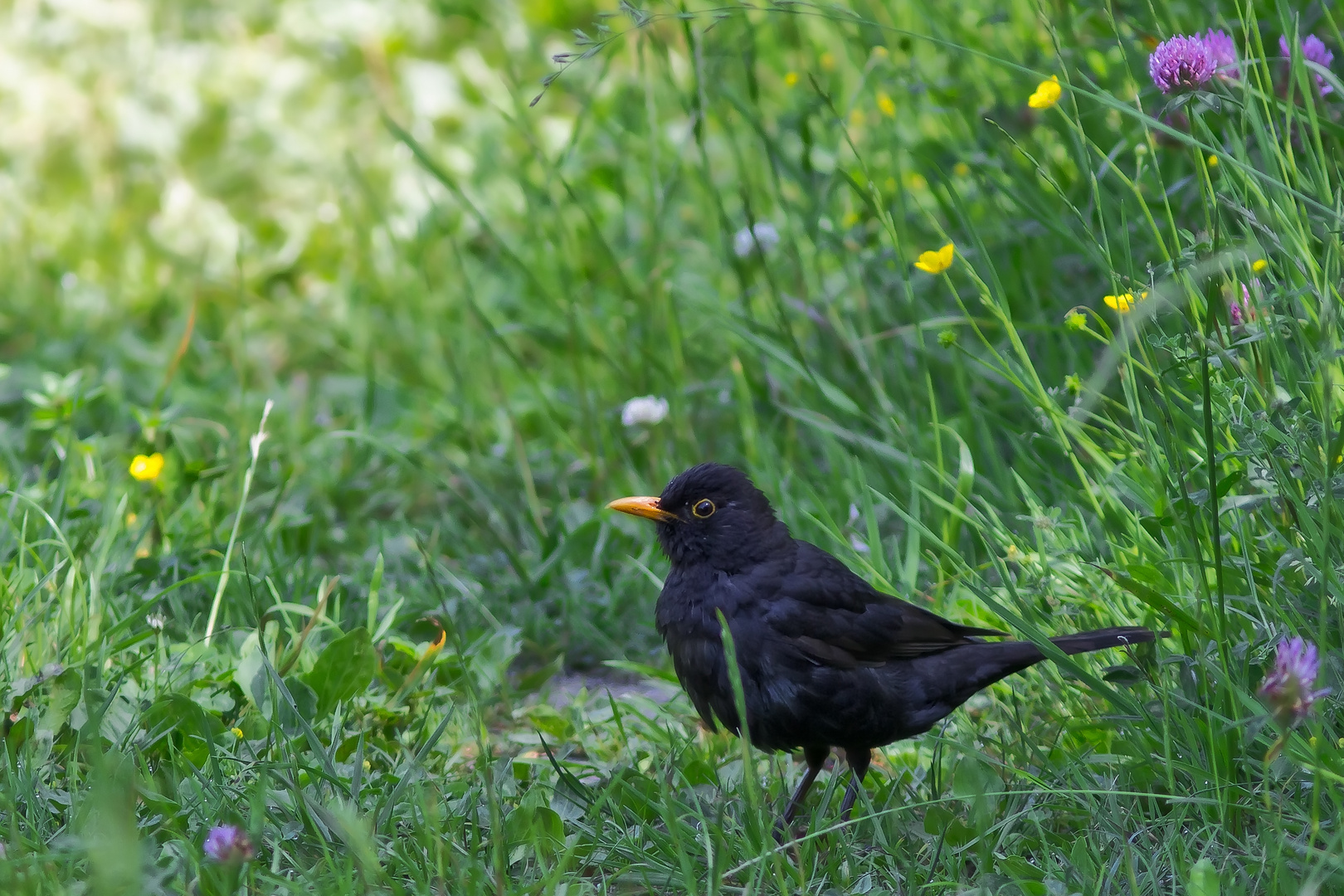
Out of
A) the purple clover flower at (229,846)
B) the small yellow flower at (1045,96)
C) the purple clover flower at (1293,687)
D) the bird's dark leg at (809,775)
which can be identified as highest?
the small yellow flower at (1045,96)

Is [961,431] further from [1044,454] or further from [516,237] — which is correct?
[516,237]

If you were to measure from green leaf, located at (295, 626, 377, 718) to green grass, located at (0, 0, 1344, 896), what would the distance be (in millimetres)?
12

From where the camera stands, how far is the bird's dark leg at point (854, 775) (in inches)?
109

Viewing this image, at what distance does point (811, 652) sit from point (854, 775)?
11.1 inches

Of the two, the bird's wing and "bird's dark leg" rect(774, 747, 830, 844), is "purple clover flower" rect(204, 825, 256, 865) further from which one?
the bird's wing

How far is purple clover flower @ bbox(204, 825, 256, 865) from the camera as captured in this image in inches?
81.9

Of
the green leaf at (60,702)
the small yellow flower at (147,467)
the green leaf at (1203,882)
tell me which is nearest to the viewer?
the green leaf at (1203,882)

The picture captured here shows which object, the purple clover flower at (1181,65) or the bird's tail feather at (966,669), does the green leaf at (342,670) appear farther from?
the purple clover flower at (1181,65)

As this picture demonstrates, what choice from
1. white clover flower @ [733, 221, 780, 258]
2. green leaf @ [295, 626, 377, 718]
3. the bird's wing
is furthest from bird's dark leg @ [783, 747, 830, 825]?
white clover flower @ [733, 221, 780, 258]

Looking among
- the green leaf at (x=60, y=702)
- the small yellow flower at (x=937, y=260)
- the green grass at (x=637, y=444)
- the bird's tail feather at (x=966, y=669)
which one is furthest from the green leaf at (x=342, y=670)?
the small yellow flower at (x=937, y=260)

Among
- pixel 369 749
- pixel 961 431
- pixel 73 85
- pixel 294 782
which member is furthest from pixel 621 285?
pixel 73 85

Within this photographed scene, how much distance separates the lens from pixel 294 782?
96.9 inches

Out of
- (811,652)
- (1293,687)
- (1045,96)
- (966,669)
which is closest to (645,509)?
(811,652)

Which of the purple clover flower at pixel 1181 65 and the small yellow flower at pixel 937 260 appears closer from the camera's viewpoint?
the purple clover flower at pixel 1181 65
